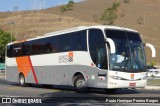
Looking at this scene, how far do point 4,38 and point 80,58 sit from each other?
6161cm

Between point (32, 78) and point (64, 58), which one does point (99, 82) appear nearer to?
point (64, 58)

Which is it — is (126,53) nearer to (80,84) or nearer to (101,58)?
(101,58)

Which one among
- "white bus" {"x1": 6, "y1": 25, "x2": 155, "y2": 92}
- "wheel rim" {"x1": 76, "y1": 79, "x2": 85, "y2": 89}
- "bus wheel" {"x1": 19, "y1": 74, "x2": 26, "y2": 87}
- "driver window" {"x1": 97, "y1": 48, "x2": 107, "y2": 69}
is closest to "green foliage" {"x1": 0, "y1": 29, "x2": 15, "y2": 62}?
"bus wheel" {"x1": 19, "y1": 74, "x2": 26, "y2": 87}

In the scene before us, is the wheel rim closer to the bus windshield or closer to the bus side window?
the bus side window

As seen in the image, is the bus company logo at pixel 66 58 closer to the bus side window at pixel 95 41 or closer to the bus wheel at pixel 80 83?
the bus wheel at pixel 80 83

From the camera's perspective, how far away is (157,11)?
139875 mm

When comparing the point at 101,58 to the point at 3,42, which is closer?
the point at 101,58

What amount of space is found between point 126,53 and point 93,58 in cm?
180

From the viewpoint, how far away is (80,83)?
77.3 feet

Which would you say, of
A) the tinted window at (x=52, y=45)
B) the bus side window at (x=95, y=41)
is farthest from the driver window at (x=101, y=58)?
the tinted window at (x=52, y=45)

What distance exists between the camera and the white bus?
2173 centimetres

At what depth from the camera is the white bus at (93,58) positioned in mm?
21734

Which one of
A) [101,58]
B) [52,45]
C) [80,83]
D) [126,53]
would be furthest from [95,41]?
[52,45]

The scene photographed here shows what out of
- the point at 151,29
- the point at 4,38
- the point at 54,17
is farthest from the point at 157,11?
the point at 4,38
